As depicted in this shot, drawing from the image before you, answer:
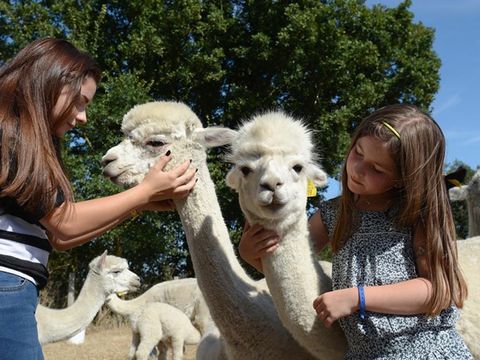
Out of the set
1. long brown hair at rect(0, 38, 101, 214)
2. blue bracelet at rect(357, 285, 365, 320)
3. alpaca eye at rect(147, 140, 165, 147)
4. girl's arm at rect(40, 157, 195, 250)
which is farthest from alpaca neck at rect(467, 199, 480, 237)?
long brown hair at rect(0, 38, 101, 214)

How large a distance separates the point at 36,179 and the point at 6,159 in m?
0.11

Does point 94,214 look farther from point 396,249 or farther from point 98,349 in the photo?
point 98,349

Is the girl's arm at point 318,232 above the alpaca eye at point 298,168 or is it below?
below

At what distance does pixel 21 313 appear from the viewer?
1.84 meters

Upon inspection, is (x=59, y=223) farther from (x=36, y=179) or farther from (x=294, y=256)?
(x=294, y=256)

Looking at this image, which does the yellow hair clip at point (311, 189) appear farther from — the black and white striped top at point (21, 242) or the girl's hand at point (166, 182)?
the black and white striped top at point (21, 242)

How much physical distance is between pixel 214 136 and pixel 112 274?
494cm

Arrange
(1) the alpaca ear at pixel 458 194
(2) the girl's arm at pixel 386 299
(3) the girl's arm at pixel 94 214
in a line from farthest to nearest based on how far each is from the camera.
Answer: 1. (1) the alpaca ear at pixel 458 194
2. (2) the girl's arm at pixel 386 299
3. (3) the girl's arm at pixel 94 214

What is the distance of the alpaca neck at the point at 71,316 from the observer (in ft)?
19.0

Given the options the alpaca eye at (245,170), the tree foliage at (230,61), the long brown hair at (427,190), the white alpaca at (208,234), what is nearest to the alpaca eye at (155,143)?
the white alpaca at (208,234)

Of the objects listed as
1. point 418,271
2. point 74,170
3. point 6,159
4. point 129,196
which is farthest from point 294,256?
point 74,170

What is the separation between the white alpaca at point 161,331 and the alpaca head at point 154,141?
4030mm

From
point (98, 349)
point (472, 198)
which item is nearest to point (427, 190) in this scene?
point (472, 198)

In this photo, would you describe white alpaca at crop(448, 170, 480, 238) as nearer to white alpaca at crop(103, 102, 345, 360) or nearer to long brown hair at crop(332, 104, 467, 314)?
white alpaca at crop(103, 102, 345, 360)
